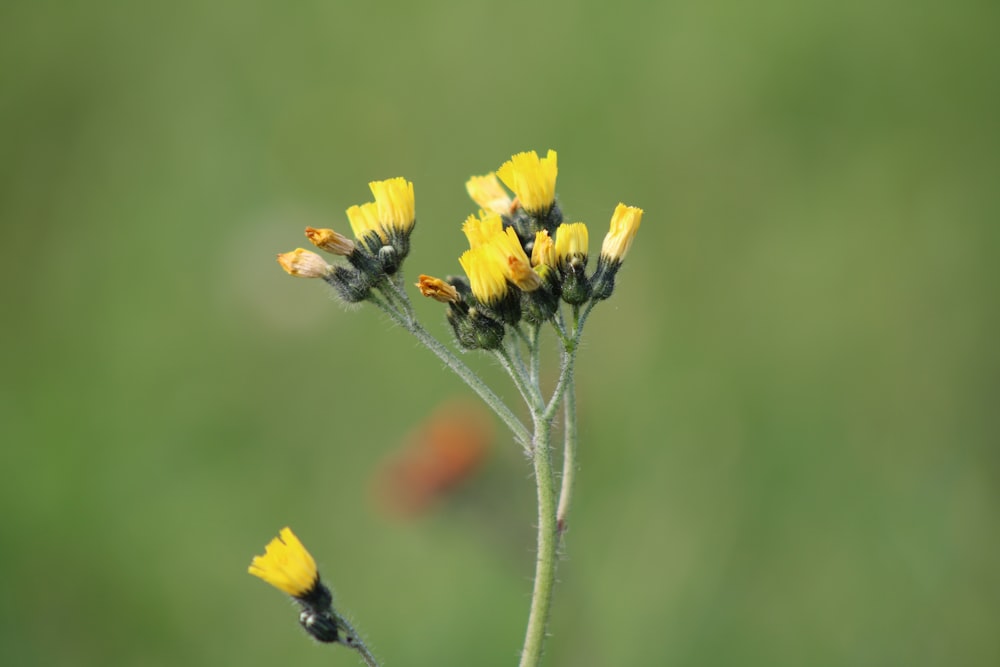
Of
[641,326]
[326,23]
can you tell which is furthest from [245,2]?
[641,326]

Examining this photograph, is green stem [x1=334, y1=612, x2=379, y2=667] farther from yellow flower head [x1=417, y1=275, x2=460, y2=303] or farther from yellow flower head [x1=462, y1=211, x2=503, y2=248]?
yellow flower head [x1=462, y1=211, x2=503, y2=248]

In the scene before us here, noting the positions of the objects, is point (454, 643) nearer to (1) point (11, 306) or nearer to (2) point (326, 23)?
(1) point (11, 306)

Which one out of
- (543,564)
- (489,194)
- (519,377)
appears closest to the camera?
(543,564)

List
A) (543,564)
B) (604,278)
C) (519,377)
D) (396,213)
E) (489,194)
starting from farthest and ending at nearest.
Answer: (489,194) → (396,213) → (604,278) → (519,377) → (543,564)

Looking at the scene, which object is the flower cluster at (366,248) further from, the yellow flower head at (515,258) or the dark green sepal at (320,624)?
the dark green sepal at (320,624)

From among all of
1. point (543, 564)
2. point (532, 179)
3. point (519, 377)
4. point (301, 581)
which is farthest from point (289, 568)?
point (532, 179)

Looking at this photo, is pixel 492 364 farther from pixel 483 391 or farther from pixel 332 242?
pixel 483 391

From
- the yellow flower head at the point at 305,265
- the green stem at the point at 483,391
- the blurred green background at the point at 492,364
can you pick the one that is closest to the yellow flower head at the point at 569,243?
the green stem at the point at 483,391
